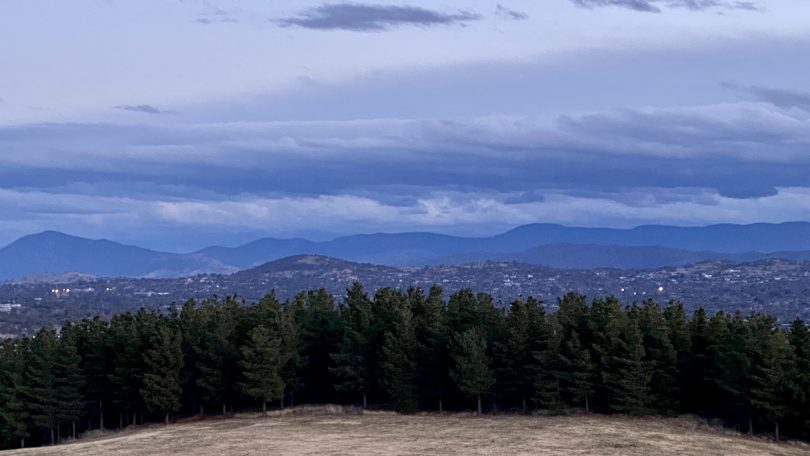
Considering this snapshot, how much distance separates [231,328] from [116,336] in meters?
10.8

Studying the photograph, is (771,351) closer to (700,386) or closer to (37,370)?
(700,386)

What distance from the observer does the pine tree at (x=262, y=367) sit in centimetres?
9469

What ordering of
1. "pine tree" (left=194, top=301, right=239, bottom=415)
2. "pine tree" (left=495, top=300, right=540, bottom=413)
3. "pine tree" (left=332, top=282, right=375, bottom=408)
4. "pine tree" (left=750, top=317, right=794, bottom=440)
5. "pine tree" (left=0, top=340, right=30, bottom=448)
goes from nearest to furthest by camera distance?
"pine tree" (left=750, top=317, right=794, bottom=440) → "pine tree" (left=495, top=300, right=540, bottom=413) → "pine tree" (left=332, top=282, right=375, bottom=408) → "pine tree" (left=194, top=301, right=239, bottom=415) → "pine tree" (left=0, top=340, right=30, bottom=448)

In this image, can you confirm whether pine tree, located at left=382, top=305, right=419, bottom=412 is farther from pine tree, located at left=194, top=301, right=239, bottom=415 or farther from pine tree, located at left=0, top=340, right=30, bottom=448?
pine tree, located at left=0, top=340, right=30, bottom=448

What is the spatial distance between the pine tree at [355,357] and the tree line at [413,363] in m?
0.17

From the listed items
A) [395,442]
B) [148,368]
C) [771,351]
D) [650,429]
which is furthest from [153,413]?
[771,351]

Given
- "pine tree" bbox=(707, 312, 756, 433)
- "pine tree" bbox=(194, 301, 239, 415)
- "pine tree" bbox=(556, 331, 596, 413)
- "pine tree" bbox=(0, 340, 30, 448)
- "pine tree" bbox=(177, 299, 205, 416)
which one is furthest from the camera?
"pine tree" bbox=(177, 299, 205, 416)

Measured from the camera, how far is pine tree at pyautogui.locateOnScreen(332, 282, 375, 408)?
9700 centimetres

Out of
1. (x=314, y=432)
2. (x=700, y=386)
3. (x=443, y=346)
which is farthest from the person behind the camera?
(x=443, y=346)

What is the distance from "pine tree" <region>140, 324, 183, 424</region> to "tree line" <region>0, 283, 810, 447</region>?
0.16 metres

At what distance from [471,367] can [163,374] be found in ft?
92.1

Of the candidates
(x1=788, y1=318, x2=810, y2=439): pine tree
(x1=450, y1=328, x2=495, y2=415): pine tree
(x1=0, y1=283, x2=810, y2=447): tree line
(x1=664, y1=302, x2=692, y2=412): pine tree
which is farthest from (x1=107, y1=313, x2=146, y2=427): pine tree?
(x1=788, y1=318, x2=810, y2=439): pine tree

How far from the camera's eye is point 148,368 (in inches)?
3851

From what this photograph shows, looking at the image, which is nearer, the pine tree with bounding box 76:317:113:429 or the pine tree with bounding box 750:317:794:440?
the pine tree with bounding box 750:317:794:440
